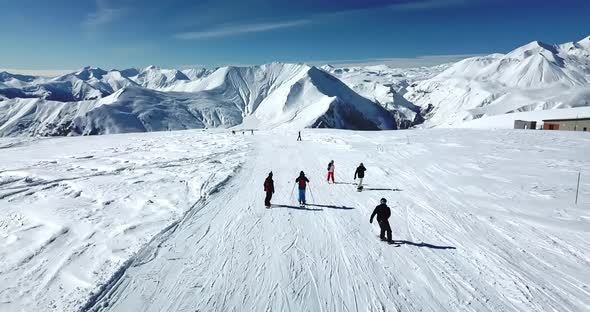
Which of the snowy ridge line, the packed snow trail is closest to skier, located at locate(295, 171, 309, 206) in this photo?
the packed snow trail

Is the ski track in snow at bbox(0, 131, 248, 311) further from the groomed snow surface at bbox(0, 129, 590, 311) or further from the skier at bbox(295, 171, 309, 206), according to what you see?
the skier at bbox(295, 171, 309, 206)

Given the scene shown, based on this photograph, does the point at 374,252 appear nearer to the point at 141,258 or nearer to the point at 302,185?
the point at 302,185

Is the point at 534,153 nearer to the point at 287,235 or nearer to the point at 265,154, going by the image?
the point at 265,154

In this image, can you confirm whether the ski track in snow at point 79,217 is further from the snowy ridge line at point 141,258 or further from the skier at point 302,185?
the skier at point 302,185

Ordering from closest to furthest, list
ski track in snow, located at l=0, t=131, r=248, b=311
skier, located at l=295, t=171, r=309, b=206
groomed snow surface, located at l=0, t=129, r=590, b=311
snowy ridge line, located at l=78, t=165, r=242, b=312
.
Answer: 1. snowy ridge line, located at l=78, t=165, r=242, b=312
2. groomed snow surface, located at l=0, t=129, r=590, b=311
3. ski track in snow, located at l=0, t=131, r=248, b=311
4. skier, located at l=295, t=171, r=309, b=206

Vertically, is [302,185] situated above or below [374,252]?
above

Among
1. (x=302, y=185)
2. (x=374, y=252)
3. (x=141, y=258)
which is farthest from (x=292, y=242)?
(x=141, y=258)

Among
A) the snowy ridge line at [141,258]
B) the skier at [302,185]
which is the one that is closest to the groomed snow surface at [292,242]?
the snowy ridge line at [141,258]
